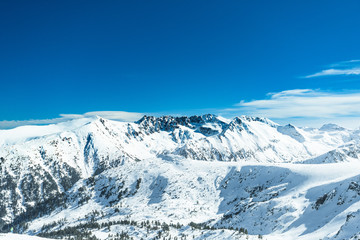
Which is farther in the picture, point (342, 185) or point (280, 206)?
point (280, 206)

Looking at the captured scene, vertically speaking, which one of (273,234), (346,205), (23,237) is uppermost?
(23,237)

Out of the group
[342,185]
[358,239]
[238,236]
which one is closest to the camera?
[358,239]

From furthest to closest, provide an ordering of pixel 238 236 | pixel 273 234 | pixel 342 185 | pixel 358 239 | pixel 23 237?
pixel 342 185 → pixel 273 234 → pixel 238 236 → pixel 23 237 → pixel 358 239

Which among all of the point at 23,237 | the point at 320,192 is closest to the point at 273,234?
the point at 320,192

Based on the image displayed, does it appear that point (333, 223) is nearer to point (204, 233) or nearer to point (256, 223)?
point (256, 223)

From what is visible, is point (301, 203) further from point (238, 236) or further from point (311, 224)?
point (238, 236)

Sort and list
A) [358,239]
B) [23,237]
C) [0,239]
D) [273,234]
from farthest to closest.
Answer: [273,234], [23,237], [0,239], [358,239]

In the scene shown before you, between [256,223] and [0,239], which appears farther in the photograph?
[256,223]

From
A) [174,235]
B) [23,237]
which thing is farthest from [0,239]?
[174,235]

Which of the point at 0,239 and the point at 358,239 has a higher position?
the point at 0,239
